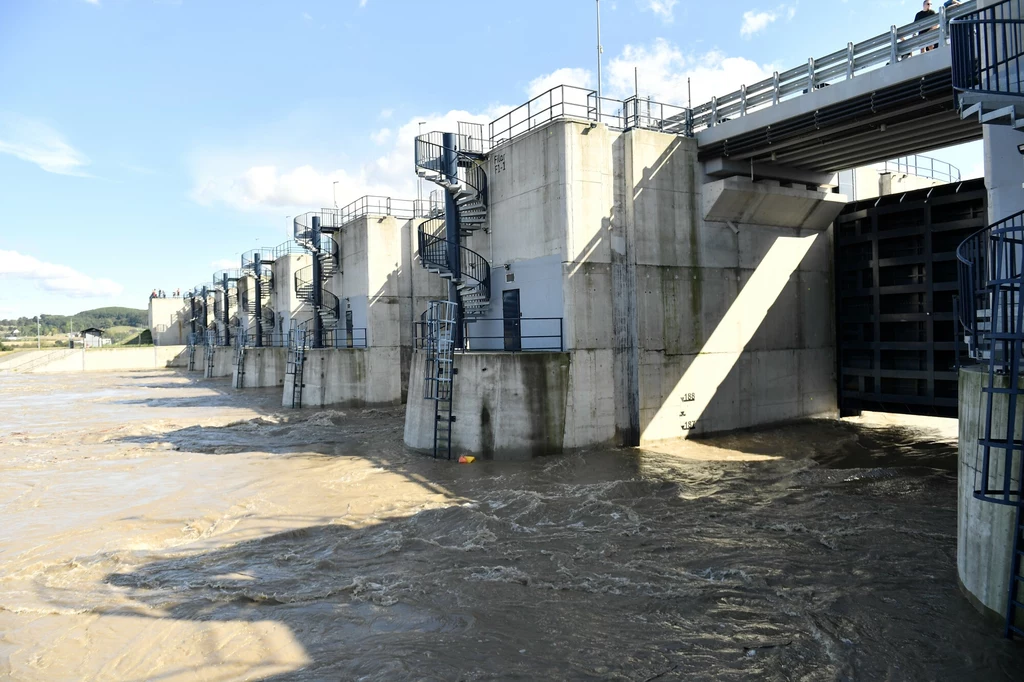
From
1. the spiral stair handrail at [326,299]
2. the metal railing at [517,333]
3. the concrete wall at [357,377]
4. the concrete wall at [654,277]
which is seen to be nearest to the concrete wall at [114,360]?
the spiral stair handrail at [326,299]

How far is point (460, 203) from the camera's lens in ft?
69.2

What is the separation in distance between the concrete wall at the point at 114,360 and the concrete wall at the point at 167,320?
9276 mm

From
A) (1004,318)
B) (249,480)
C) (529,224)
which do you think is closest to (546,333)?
(529,224)

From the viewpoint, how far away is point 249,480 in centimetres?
1656

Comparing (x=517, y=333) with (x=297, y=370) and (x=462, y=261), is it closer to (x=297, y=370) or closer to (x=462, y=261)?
(x=462, y=261)

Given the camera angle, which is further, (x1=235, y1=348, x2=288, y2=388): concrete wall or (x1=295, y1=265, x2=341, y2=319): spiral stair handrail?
(x1=235, y1=348, x2=288, y2=388): concrete wall

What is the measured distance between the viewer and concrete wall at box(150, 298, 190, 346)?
3388 inches

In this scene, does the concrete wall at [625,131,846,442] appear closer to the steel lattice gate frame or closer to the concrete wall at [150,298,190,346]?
the steel lattice gate frame

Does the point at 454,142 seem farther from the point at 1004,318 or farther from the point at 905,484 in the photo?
the point at 1004,318

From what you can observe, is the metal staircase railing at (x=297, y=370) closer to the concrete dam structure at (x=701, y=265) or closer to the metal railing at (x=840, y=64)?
the concrete dam structure at (x=701, y=265)

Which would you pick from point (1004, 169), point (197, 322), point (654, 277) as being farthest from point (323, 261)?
point (197, 322)

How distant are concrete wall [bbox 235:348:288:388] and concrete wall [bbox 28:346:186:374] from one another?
122 feet

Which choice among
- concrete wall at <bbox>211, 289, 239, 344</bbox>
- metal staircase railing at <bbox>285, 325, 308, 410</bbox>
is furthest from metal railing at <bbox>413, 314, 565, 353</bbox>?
concrete wall at <bbox>211, 289, 239, 344</bbox>

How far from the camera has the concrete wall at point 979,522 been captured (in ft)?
21.5
